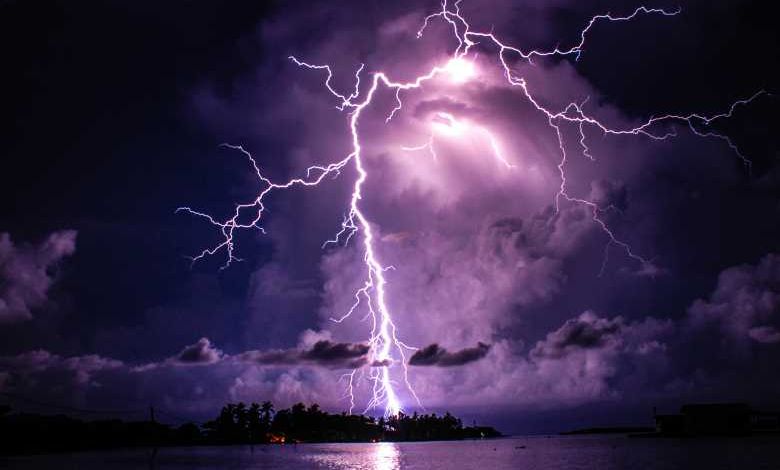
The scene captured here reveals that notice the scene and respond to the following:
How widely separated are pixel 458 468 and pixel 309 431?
123 meters

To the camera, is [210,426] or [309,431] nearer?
[210,426]

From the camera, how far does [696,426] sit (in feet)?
292

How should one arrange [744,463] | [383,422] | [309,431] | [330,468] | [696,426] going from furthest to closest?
[383,422] → [309,431] → [696,426] → [330,468] → [744,463]

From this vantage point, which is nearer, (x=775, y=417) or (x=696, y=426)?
(x=696, y=426)

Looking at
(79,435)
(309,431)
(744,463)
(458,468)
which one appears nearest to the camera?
(744,463)

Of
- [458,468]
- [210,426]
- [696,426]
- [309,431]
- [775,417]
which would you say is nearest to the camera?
[458,468]

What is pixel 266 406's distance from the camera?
15400 cm

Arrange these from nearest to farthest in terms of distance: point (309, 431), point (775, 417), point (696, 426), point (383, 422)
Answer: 1. point (696, 426)
2. point (775, 417)
3. point (309, 431)
4. point (383, 422)

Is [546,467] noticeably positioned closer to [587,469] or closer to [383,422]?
[587,469]

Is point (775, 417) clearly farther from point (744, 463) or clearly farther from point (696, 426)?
point (744, 463)

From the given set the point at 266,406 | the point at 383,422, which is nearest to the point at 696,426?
the point at 266,406

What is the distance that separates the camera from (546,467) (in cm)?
5278

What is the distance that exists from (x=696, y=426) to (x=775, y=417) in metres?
30.1

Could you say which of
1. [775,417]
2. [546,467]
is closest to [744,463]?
[546,467]
